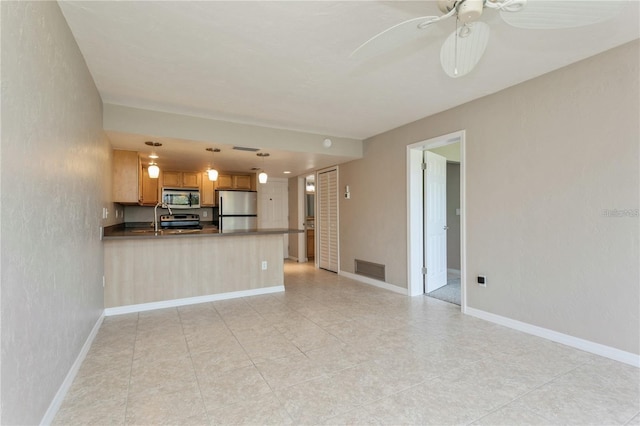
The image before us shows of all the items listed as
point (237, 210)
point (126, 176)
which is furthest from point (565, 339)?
point (237, 210)

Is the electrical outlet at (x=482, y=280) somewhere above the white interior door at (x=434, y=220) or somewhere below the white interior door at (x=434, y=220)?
below

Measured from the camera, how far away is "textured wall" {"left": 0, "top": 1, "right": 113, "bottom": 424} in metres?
1.27

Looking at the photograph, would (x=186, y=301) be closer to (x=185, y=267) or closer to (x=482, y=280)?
(x=185, y=267)

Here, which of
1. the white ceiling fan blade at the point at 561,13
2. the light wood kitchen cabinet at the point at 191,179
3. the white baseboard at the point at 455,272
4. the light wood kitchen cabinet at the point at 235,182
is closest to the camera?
the white ceiling fan blade at the point at 561,13

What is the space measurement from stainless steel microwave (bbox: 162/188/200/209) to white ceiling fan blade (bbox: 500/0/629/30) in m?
6.10

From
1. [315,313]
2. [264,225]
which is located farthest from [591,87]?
Result: [264,225]

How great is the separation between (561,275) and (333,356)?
2136 millimetres

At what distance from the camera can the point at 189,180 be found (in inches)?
254

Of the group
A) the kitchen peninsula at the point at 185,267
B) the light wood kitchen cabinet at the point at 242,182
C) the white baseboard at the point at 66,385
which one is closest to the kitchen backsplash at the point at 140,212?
the light wood kitchen cabinet at the point at 242,182

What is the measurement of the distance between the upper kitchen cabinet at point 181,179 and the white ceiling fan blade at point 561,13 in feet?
20.1

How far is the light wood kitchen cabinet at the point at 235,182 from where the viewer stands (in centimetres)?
670

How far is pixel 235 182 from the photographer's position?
6840mm

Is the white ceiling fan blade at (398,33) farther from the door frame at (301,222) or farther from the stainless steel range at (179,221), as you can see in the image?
the stainless steel range at (179,221)

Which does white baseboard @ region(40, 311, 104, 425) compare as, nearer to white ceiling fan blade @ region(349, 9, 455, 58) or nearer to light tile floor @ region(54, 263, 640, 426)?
light tile floor @ region(54, 263, 640, 426)
